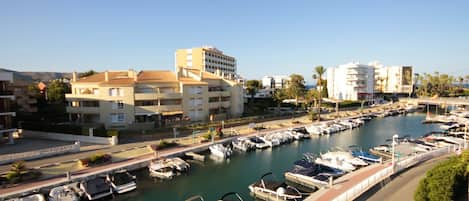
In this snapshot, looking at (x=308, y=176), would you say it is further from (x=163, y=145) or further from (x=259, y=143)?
(x=163, y=145)

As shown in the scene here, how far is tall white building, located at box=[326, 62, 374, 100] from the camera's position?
112062mm

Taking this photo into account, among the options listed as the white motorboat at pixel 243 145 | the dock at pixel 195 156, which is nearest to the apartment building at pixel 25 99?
the dock at pixel 195 156

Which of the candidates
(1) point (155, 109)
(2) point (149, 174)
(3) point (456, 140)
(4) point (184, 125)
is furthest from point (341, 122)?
(2) point (149, 174)

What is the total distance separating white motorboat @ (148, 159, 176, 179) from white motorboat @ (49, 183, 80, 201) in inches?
301

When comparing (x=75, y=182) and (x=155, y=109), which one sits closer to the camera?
(x=75, y=182)

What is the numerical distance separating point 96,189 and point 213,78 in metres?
40.4

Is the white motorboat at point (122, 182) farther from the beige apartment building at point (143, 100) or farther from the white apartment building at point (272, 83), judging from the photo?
the white apartment building at point (272, 83)

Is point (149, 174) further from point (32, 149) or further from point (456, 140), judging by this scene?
point (456, 140)

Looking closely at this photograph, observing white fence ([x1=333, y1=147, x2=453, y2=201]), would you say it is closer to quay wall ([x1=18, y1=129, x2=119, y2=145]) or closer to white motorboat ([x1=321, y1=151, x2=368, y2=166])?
white motorboat ([x1=321, y1=151, x2=368, y2=166])

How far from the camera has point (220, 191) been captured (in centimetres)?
2503

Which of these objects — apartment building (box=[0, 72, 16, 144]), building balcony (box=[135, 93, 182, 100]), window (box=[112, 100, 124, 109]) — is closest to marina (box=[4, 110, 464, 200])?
building balcony (box=[135, 93, 182, 100])

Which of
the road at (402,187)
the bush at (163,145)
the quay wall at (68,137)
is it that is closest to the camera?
the road at (402,187)

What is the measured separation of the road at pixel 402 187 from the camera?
18663 mm

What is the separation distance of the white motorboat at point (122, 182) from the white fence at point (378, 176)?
59.0 ft
